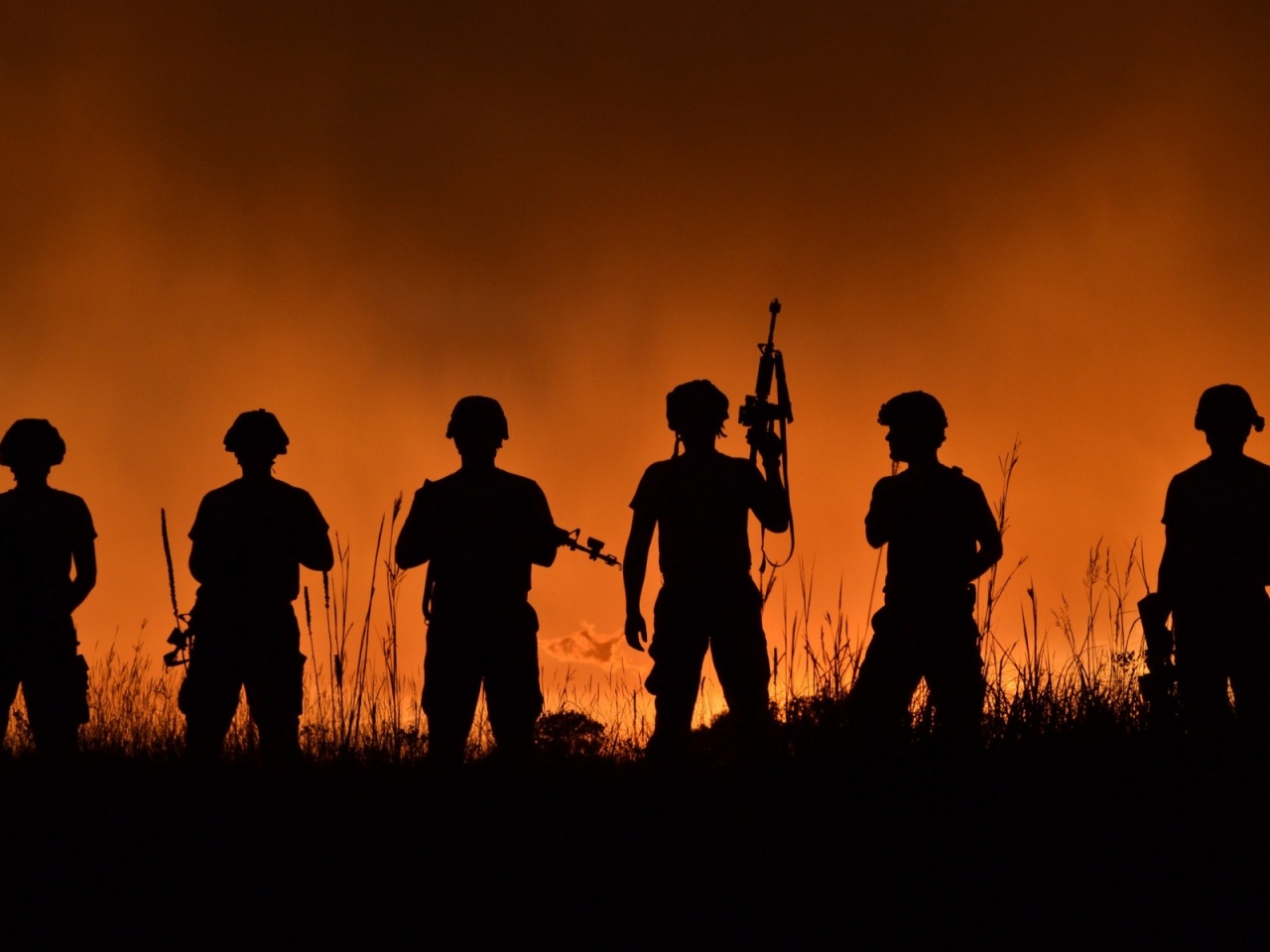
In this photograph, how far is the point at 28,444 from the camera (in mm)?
6199

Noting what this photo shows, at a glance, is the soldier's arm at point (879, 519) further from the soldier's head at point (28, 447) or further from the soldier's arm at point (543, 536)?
the soldier's head at point (28, 447)

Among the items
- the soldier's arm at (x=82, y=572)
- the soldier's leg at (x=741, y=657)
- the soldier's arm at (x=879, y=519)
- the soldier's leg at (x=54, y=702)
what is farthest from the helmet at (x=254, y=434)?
the soldier's arm at (x=879, y=519)

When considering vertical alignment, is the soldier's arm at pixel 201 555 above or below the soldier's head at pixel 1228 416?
below

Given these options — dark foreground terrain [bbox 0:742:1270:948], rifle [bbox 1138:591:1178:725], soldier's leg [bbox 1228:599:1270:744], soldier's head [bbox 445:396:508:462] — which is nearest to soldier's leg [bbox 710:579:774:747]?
dark foreground terrain [bbox 0:742:1270:948]

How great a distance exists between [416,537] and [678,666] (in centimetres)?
127

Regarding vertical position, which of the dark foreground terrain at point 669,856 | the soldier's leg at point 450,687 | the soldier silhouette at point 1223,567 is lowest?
the dark foreground terrain at point 669,856

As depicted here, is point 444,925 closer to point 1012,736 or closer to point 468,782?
point 468,782

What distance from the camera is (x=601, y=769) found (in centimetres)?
516

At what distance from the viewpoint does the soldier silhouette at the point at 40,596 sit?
6129 millimetres

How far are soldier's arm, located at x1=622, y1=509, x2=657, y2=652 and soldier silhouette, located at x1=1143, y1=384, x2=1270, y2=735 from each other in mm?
2235

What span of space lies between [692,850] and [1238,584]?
2959 millimetres

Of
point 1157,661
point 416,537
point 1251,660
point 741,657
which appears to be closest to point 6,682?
point 416,537

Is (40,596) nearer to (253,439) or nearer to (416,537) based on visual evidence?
(253,439)

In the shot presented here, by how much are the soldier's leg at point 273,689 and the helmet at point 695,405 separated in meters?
2.03
